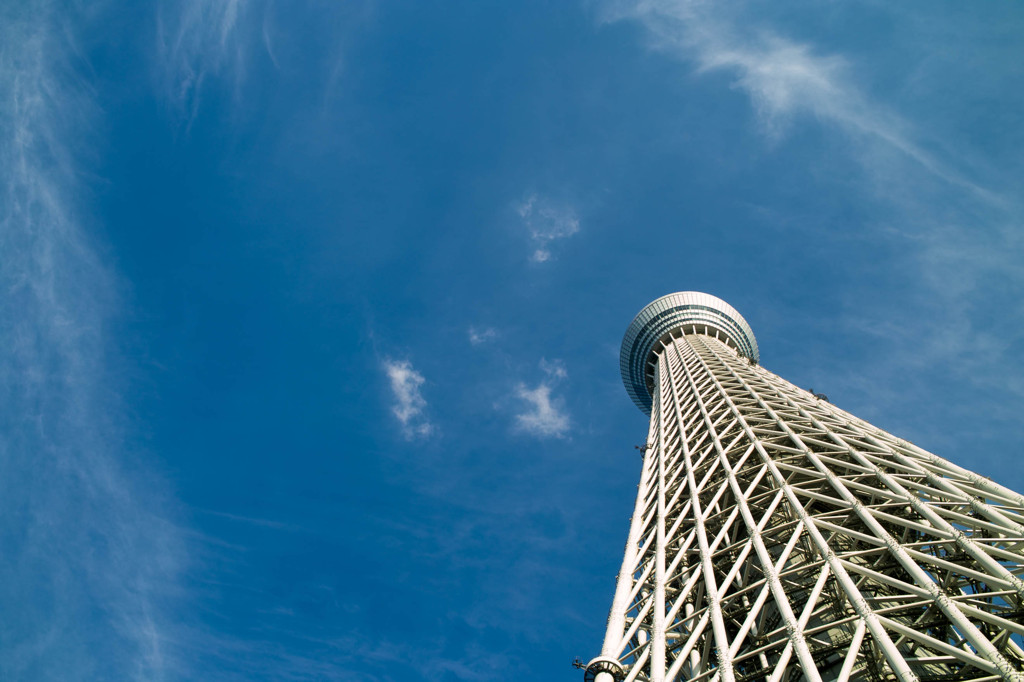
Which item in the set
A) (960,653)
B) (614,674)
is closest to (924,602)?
(960,653)

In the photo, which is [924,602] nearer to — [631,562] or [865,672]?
[865,672]

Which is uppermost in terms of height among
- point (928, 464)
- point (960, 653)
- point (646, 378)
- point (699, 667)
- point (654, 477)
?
point (646, 378)

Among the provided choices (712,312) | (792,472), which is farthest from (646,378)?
(792,472)

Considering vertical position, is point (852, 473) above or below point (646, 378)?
below

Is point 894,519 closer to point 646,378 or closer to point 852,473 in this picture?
point 852,473

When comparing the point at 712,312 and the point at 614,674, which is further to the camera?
the point at 712,312

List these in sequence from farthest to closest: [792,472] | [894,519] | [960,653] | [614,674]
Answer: [792,472], [894,519], [614,674], [960,653]

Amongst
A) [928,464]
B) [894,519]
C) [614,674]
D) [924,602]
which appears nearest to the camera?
[924,602]
